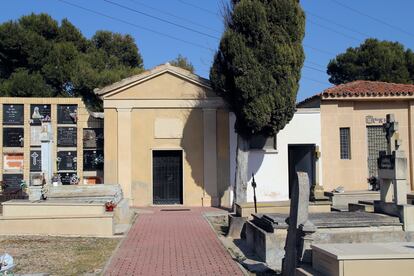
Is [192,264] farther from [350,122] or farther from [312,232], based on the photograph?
[350,122]

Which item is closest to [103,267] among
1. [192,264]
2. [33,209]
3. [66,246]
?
[192,264]

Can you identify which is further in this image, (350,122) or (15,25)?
(15,25)

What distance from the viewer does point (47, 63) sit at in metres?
32.1

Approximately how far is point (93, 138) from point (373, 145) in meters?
11.8

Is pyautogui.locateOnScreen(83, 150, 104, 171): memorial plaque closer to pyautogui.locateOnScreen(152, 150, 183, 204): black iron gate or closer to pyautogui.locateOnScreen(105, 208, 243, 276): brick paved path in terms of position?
pyautogui.locateOnScreen(152, 150, 183, 204): black iron gate

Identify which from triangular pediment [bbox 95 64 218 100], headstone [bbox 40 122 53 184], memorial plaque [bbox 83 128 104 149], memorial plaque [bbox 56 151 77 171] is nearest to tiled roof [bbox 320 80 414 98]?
triangular pediment [bbox 95 64 218 100]

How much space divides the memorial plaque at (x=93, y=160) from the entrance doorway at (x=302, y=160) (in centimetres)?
795

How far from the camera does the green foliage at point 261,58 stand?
723 inches

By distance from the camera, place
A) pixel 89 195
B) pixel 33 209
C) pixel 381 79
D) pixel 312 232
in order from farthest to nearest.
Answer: pixel 381 79 → pixel 89 195 → pixel 33 209 → pixel 312 232

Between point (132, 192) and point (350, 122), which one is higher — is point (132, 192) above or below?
below

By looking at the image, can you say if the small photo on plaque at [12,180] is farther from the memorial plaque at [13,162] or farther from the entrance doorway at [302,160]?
the entrance doorway at [302,160]

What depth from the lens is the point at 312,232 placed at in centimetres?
821

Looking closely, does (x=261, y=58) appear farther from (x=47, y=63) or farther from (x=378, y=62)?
(x=378, y=62)

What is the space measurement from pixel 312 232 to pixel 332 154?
14.6m
